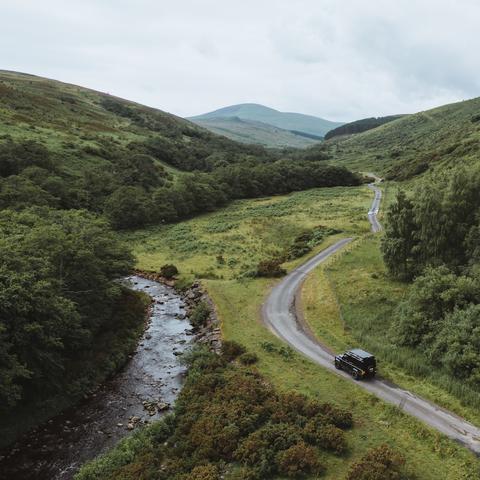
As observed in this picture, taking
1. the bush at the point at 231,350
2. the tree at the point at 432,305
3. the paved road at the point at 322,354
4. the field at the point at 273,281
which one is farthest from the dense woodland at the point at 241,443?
the tree at the point at 432,305

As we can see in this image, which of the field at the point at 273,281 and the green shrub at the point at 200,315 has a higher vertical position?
the field at the point at 273,281

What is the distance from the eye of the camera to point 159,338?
1880 inches

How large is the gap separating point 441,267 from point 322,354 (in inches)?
566

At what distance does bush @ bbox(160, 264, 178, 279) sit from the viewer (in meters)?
66.9

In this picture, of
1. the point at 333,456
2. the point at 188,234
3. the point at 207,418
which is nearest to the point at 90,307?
the point at 207,418

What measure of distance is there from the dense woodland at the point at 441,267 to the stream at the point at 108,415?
2094cm

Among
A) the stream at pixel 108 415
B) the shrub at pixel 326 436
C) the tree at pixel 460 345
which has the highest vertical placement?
the tree at pixel 460 345

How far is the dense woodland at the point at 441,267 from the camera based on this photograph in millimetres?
35500

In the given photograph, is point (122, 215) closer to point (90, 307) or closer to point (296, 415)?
point (90, 307)

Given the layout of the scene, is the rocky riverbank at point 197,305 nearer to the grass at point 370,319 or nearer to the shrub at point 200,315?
the shrub at point 200,315

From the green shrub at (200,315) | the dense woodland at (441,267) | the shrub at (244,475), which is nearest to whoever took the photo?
the shrub at (244,475)

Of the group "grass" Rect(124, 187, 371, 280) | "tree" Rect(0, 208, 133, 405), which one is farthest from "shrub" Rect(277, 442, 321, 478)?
"grass" Rect(124, 187, 371, 280)

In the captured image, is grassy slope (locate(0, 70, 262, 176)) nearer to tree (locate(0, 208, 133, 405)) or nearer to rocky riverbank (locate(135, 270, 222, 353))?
rocky riverbank (locate(135, 270, 222, 353))

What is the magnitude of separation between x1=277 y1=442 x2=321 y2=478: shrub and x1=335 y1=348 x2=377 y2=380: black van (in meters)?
9.70
